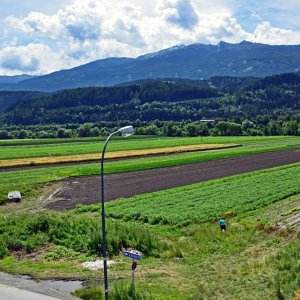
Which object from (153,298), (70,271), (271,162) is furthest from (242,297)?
(271,162)

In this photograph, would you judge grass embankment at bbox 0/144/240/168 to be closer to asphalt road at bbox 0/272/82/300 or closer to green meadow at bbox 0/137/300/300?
green meadow at bbox 0/137/300/300

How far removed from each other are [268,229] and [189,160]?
51189 mm

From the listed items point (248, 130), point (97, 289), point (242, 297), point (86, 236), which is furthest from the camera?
point (248, 130)

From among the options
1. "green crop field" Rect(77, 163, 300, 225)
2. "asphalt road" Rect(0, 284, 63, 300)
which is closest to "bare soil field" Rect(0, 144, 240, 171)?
"green crop field" Rect(77, 163, 300, 225)

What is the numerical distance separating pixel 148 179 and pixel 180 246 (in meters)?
33.3

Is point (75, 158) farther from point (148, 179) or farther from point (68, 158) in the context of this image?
point (148, 179)

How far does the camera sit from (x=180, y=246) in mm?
34000

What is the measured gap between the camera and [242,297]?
79.4ft

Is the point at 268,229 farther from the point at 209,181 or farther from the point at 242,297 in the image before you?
the point at 209,181

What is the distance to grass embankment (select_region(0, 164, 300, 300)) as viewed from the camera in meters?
26.4

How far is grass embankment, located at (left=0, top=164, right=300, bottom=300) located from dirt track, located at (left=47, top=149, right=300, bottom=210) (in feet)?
21.9

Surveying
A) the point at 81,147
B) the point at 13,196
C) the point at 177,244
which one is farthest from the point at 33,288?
the point at 81,147

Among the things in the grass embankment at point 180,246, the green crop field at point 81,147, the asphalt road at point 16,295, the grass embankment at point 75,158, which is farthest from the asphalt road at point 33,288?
the green crop field at point 81,147

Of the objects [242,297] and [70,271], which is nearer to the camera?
[242,297]
